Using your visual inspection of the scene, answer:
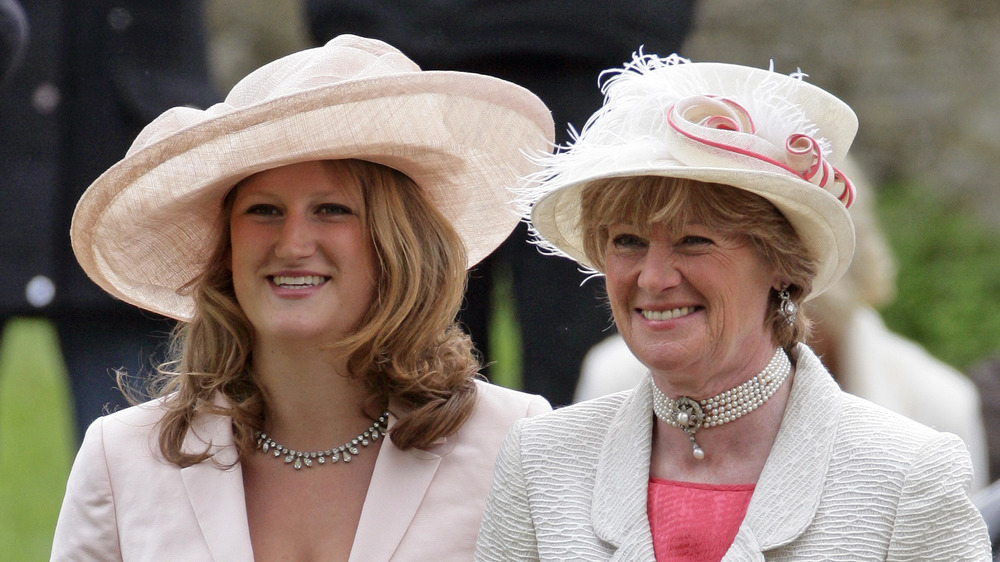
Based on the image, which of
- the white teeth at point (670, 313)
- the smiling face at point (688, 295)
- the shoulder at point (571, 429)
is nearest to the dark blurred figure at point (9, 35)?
the shoulder at point (571, 429)

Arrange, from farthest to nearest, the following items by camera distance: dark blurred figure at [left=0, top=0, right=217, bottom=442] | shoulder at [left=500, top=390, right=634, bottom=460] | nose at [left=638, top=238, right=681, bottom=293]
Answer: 1. dark blurred figure at [left=0, top=0, right=217, bottom=442]
2. shoulder at [left=500, top=390, right=634, bottom=460]
3. nose at [left=638, top=238, right=681, bottom=293]

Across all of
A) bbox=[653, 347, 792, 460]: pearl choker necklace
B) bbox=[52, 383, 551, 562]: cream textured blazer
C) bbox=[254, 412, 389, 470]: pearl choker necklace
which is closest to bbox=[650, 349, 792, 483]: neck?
bbox=[653, 347, 792, 460]: pearl choker necklace

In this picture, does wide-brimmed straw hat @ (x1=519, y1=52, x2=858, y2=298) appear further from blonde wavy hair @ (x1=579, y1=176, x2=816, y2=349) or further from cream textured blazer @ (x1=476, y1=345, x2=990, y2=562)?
cream textured blazer @ (x1=476, y1=345, x2=990, y2=562)

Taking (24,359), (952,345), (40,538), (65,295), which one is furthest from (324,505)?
(24,359)

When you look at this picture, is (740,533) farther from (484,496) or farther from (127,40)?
(127,40)

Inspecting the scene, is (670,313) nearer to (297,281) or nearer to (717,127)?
(717,127)

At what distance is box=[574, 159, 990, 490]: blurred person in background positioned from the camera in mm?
4754

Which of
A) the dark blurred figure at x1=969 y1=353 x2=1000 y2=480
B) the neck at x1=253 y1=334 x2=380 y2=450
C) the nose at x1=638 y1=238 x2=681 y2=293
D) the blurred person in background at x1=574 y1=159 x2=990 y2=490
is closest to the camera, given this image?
the nose at x1=638 y1=238 x2=681 y2=293

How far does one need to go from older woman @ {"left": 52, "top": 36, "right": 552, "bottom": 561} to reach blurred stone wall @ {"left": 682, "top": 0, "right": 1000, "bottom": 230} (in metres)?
6.39

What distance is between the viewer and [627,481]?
2818 mm

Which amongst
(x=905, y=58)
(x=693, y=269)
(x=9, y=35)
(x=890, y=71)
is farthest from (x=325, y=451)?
(x=905, y=58)

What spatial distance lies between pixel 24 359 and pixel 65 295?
196 inches

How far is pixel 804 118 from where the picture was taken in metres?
2.78

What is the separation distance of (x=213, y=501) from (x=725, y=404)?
114cm
